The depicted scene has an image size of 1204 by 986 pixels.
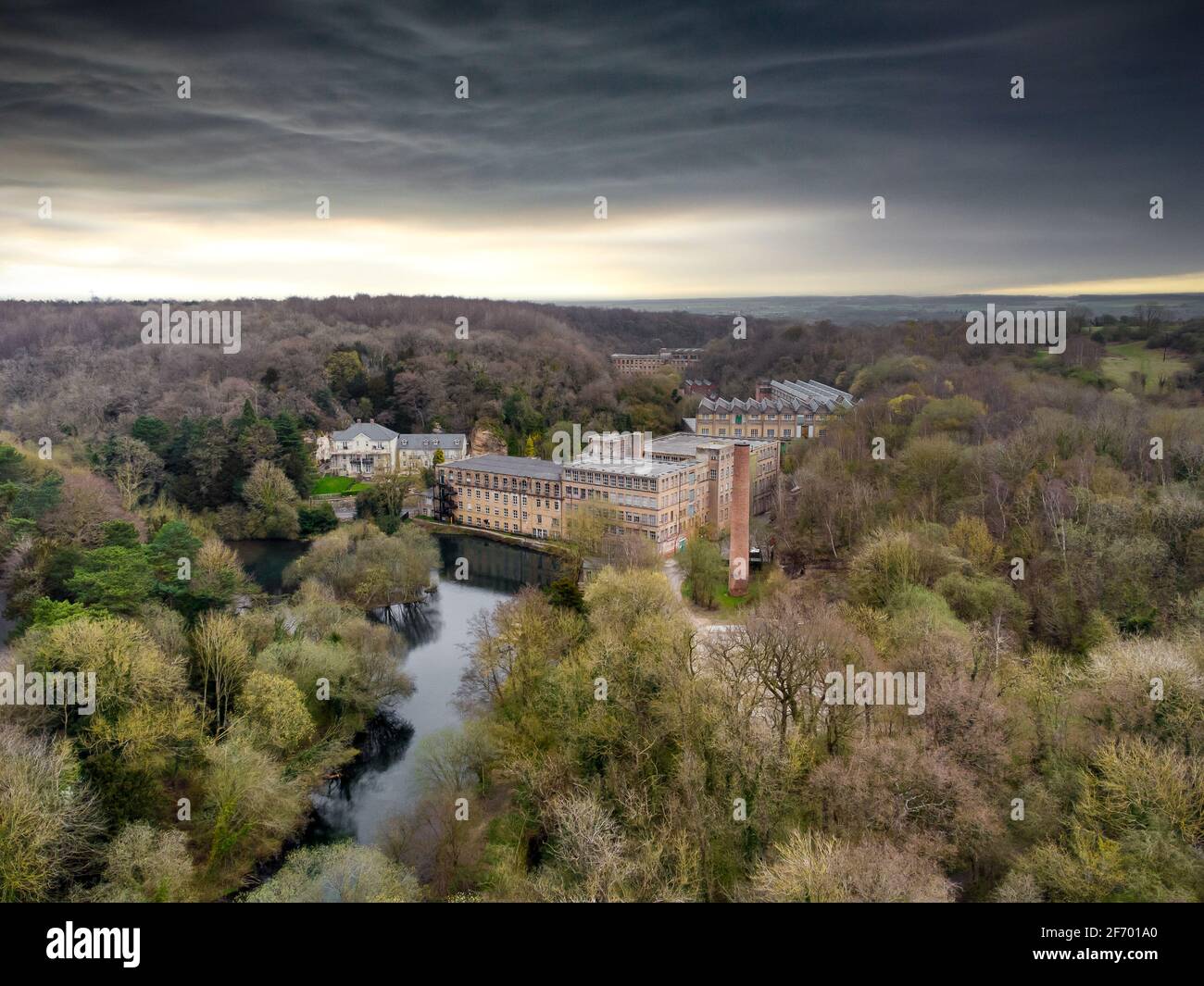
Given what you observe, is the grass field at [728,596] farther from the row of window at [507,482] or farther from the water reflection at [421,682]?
the row of window at [507,482]

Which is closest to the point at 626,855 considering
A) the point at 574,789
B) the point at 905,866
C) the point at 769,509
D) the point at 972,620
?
the point at 574,789

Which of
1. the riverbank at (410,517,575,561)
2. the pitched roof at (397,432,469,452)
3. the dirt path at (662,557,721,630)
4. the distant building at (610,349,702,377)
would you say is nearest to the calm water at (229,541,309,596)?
the riverbank at (410,517,575,561)

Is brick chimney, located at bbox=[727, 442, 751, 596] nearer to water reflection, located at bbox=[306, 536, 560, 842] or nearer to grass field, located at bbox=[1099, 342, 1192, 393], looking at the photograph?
water reflection, located at bbox=[306, 536, 560, 842]

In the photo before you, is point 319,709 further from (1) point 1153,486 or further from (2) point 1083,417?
Result: (2) point 1083,417

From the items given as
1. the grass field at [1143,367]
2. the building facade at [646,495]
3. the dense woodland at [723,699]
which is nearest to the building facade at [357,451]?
the dense woodland at [723,699]

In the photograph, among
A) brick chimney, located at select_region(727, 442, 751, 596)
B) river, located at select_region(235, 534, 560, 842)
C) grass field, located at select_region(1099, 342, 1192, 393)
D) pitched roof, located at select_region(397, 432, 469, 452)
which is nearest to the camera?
river, located at select_region(235, 534, 560, 842)

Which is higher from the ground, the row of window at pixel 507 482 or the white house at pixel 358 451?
the white house at pixel 358 451
